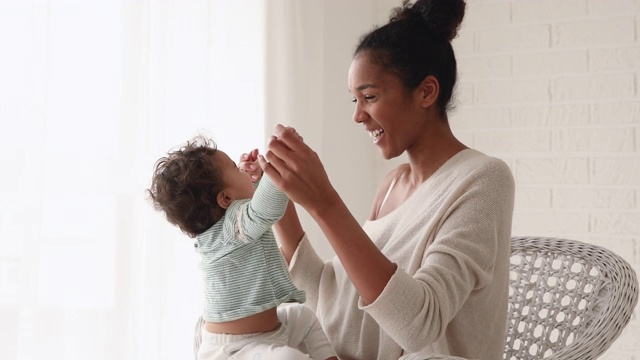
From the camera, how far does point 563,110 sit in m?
3.15

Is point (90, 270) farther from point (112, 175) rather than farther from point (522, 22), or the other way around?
point (522, 22)

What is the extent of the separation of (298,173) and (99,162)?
911mm

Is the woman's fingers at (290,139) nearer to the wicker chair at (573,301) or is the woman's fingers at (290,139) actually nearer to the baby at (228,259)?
the baby at (228,259)

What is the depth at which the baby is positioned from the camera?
149 centimetres

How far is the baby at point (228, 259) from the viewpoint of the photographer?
1485 millimetres

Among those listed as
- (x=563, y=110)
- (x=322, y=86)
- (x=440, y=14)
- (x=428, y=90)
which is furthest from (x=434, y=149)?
(x=563, y=110)

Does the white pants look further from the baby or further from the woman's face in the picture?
the woman's face

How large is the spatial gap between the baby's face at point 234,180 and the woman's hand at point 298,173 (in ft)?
0.78

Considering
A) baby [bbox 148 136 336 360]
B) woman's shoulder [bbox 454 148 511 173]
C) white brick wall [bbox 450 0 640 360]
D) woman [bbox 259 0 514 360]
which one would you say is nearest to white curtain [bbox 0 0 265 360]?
baby [bbox 148 136 336 360]

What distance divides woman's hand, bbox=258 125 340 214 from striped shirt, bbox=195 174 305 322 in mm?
165

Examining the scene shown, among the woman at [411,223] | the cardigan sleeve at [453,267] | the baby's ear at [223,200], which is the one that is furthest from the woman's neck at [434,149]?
the baby's ear at [223,200]

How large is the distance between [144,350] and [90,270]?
0.31 meters

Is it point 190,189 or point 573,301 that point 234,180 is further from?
point 573,301

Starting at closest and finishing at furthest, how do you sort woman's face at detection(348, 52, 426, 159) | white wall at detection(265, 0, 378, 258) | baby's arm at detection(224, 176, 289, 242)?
baby's arm at detection(224, 176, 289, 242)
woman's face at detection(348, 52, 426, 159)
white wall at detection(265, 0, 378, 258)
